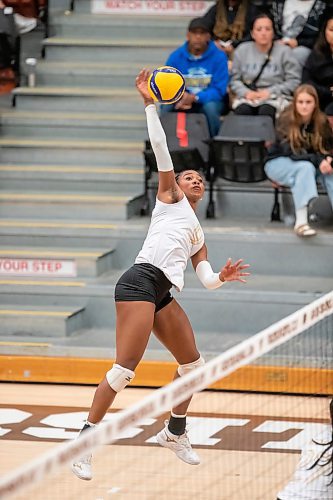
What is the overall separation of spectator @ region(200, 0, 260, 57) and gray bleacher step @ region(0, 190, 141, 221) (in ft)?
6.73

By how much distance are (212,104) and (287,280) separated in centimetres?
210

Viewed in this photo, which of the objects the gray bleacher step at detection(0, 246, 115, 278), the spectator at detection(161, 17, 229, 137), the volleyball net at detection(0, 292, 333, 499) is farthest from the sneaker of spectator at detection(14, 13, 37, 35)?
the volleyball net at detection(0, 292, 333, 499)

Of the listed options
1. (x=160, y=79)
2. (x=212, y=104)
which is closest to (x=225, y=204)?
(x=212, y=104)

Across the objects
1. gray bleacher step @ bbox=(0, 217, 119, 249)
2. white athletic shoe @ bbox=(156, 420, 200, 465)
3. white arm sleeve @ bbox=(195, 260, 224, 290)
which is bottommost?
gray bleacher step @ bbox=(0, 217, 119, 249)

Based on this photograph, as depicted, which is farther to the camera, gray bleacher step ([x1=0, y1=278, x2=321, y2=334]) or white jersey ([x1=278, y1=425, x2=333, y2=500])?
→ gray bleacher step ([x1=0, y1=278, x2=321, y2=334])

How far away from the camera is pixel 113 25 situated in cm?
1303

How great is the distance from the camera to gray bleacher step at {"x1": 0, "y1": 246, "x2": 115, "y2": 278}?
10352mm

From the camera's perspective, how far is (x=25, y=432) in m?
8.03

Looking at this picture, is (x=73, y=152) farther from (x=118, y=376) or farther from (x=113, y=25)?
(x=118, y=376)

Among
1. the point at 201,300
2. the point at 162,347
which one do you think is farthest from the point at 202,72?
the point at 162,347

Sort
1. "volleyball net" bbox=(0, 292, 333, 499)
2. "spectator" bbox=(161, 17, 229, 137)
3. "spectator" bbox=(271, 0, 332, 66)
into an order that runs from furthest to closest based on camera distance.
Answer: "spectator" bbox=(271, 0, 332, 66) → "spectator" bbox=(161, 17, 229, 137) → "volleyball net" bbox=(0, 292, 333, 499)

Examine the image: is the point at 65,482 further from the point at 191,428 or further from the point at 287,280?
the point at 287,280

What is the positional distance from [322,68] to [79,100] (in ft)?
8.98

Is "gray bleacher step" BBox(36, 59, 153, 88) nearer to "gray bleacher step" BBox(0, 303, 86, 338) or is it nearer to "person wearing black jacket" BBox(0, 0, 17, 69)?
"person wearing black jacket" BBox(0, 0, 17, 69)
